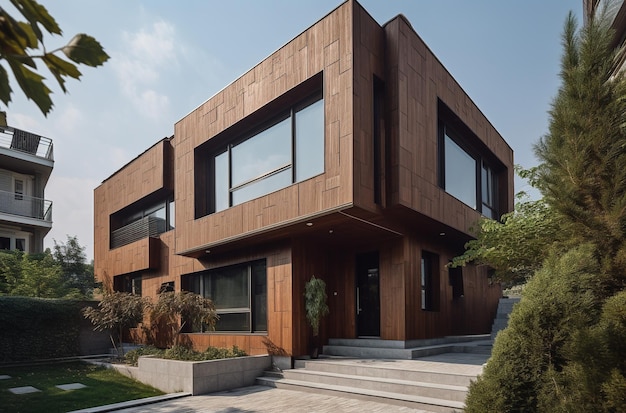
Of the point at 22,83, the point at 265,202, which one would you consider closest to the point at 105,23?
the point at 22,83

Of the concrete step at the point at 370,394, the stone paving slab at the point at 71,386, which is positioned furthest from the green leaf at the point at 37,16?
the stone paving slab at the point at 71,386

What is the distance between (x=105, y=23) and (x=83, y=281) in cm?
2266

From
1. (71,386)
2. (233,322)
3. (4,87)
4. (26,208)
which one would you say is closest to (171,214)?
(233,322)

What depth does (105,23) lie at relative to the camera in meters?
2.25

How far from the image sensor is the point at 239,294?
11.8 m

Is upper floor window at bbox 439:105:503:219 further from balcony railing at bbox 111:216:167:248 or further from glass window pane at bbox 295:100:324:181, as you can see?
balcony railing at bbox 111:216:167:248

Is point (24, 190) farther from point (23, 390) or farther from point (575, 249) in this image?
point (575, 249)

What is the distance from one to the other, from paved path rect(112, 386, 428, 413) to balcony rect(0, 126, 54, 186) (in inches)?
706

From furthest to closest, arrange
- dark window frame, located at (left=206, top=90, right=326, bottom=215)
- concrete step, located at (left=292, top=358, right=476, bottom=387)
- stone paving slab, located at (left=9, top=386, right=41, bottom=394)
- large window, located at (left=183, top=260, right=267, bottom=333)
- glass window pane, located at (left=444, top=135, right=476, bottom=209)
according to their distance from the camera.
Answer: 1. glass window pane, located at (left=444, top=135, right=476, bottom=209)
2. large window, located at (left=183, top=260, right=267, bottom=333)
3. dark window frame, located at (left=206, top=90, right=326, bottom=215)
4. stone paving slab, located at (left=9, top=386, right=41, bottom=394)
5. concrete step, located at (left=292, top=358, right=476, bottom=387)

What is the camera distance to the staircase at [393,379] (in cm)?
713

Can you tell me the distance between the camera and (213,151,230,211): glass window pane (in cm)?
1215

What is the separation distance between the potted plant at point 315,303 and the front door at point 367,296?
1.38 m

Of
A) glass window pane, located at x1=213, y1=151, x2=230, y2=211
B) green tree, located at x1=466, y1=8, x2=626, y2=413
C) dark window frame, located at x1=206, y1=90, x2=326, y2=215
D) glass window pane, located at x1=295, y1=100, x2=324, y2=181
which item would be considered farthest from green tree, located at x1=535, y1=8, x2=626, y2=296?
glass window pane, located at x1=213, y1=151, x2=230, y2=211

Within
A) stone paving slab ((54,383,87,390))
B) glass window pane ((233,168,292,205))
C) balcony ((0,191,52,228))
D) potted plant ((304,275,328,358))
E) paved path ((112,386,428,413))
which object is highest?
balcony ((0,191,52,228))
